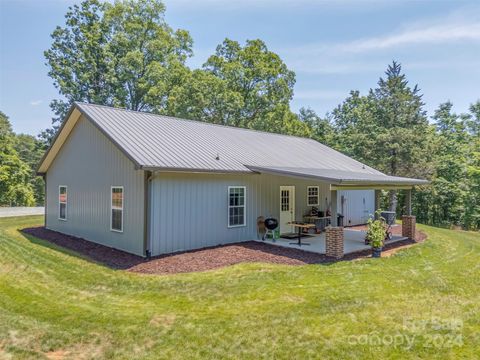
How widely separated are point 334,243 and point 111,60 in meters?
27.1

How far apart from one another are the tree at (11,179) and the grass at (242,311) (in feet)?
83.5

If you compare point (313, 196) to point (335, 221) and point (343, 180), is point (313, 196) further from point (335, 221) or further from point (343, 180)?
point (343, 180)

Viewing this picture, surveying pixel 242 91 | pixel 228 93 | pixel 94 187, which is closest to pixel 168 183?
pixel 94 187

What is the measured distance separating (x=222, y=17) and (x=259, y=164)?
6.69 meters

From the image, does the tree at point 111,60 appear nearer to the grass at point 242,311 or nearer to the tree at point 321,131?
the tree at point 321,131

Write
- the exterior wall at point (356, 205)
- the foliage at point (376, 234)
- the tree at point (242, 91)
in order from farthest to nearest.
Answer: the tree at point (242, 91)
the exterior wall at point (356, 205)
the foliage at point (376, 234)

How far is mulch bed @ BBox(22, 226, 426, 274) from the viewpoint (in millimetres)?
8547

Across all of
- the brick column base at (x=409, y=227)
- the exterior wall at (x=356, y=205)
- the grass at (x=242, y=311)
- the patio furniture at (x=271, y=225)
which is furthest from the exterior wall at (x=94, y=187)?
the exterior wall at (x=356, y=205)

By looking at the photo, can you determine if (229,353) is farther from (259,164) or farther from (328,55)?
(328,55)

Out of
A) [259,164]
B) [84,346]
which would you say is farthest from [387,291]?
[259,164]

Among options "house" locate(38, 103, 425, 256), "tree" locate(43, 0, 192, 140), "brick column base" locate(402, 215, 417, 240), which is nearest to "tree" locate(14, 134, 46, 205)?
"tree" locate(43, 0, 192, 140)

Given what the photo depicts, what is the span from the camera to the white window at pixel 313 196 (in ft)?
47.4

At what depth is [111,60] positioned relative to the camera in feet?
95.7

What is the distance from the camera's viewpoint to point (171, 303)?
6020 millimetres
